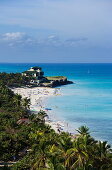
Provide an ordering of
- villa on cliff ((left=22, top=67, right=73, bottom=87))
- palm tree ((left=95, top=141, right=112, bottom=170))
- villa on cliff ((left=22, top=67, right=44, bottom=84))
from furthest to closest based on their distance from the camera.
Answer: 1. villa on cliff ((left=22, top=67, right=44, bottom=84))
2. villa on cliff ((left=22, top=67, right=73, bottom=87))
3. palm tree ((left=95, top=141, right=112, bottom=170))

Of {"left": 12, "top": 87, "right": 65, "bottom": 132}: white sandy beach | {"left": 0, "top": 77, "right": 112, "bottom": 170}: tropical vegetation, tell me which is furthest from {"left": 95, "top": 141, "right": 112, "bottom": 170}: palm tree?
{"left": 12, "top": 87, "right": 65, "bottom": 132}: white sandy beach

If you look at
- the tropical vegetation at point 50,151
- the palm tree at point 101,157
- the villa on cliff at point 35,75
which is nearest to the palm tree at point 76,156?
the tropical vegetation at point 50,151

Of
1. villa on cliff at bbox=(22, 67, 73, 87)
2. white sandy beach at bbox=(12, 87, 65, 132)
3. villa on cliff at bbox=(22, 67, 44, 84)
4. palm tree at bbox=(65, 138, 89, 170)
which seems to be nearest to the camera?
palm tree at bbox=(65, 138, 89, 170)

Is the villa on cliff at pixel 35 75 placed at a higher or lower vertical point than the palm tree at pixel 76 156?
higher

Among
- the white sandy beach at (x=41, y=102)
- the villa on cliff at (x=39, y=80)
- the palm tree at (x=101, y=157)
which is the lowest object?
the palm tree at (x=101, y=157)

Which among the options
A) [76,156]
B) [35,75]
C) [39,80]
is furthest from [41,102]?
[76,156]

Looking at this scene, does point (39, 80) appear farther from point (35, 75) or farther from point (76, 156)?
point (76, 156)

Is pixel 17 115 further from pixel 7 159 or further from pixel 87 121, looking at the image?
pixel 7 159

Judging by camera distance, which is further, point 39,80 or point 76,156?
point 39,80

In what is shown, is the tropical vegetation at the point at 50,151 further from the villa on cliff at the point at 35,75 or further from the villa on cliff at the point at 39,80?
the villa on cliff at the point at 35,75

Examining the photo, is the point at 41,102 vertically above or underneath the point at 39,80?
underneath

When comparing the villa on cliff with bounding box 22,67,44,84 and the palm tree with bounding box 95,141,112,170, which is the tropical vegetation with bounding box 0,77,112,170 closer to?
the palm tree with bounding box 95,141,112,170

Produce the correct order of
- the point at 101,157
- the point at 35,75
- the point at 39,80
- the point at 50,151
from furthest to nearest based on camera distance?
the point at 35,75
the point at 39,80
the point at 50,151
the point at 101,157
